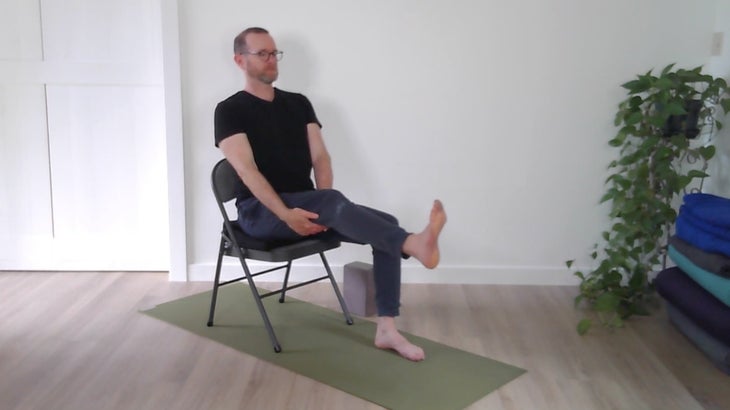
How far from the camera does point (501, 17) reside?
10.1 ft

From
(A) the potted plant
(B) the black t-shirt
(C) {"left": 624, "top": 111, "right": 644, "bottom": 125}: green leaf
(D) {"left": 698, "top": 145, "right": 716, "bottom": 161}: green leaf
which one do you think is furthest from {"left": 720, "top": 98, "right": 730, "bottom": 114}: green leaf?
(B) the black t-shirt

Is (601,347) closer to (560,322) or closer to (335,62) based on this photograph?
(560,322)

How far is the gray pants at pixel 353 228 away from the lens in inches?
87.7

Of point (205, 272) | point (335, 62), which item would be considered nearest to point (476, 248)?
point (335, 62)

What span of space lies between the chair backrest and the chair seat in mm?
183

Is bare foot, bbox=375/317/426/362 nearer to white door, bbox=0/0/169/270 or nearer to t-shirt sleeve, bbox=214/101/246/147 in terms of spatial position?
t-shirt sleeve, bbox=214/101/246/147

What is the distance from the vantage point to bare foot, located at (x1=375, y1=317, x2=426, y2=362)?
231 centimetres

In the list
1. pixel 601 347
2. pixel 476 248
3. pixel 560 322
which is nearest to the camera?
pixel 601 347

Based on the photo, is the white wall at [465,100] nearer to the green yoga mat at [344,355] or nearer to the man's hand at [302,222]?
the green yoga mat at [344,355]

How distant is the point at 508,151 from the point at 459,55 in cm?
54

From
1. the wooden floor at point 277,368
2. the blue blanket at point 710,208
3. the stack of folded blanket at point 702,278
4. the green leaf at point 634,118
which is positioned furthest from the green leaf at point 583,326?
the green leaf at point 634,118

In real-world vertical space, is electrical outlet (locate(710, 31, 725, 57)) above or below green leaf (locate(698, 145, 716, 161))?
above

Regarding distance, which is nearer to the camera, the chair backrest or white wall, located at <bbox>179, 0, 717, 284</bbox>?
the chair backrest

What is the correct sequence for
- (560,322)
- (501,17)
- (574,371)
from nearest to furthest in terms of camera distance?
1. (574,371)
2. (560,322)
3. (501,17)
